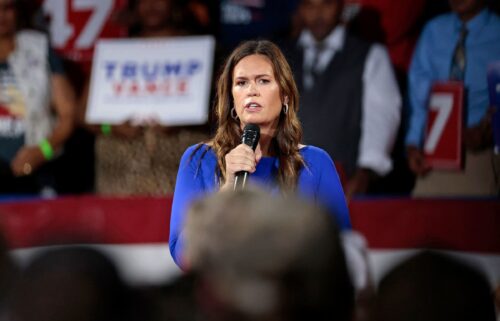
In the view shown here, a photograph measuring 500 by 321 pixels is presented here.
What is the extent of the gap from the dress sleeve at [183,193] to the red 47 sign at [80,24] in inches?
121

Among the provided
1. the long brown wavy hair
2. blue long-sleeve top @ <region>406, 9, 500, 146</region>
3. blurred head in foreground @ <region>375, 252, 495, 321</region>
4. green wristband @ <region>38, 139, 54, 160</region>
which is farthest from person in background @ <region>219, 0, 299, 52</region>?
blurred head in foreground @ <region>375, 252, 495, 321</region>

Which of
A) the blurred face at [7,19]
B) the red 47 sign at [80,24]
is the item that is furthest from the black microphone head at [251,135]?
the blurred face at [7,19]

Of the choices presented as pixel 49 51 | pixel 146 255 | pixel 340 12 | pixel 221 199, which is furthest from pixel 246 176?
pixel 49 51

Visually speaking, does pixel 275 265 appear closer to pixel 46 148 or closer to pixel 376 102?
pixel 376 102

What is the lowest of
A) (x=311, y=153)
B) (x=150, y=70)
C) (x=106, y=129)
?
(x=106, y=129)

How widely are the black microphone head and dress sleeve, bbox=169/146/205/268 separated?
15 centimetres

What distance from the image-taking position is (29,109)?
191 inches

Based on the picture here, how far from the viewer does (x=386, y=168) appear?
14.5ft

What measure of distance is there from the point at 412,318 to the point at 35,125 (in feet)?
13.6

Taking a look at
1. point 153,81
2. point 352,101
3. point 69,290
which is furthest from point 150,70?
point 69,290

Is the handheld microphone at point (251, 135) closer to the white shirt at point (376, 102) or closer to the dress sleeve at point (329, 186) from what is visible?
the dress sleeve at point (329, 186)

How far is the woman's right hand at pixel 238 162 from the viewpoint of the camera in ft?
6.24

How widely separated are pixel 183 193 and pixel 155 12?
118 inches

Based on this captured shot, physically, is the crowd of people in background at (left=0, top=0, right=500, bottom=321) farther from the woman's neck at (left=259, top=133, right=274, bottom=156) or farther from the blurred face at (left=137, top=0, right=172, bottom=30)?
the woman's neck at (left=259, top=133, right=274, bottom=156)
